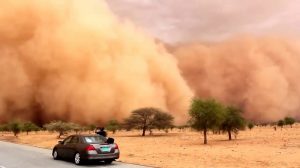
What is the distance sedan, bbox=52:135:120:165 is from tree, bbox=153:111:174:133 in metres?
42.7

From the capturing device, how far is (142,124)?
2403 inches

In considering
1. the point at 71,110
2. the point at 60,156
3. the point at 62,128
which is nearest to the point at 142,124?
the point at 62,128

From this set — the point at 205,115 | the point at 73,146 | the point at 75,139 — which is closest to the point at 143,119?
the point at 205,115

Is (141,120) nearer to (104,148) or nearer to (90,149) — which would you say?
(104,148)

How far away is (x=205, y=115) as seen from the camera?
129 ft

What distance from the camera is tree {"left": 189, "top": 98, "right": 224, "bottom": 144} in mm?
39250

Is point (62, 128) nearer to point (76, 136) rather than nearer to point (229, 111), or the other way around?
point (229, 111)

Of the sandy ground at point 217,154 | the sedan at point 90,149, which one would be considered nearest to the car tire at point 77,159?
the sedan at point 90,149

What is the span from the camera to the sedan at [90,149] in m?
15.6

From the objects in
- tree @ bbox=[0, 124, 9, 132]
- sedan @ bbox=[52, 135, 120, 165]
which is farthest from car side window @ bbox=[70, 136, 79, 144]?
tree @ bbox=[0, 124, 9, 132]

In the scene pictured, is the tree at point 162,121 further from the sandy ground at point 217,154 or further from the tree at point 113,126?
the sandy ground at point 217,154

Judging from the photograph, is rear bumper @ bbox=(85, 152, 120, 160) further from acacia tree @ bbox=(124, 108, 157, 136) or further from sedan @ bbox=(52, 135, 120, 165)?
acacia tree @ bbox=(124, 108, 157, 136)

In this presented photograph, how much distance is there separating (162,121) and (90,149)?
44611mm

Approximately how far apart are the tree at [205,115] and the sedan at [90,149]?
23.6 metres
